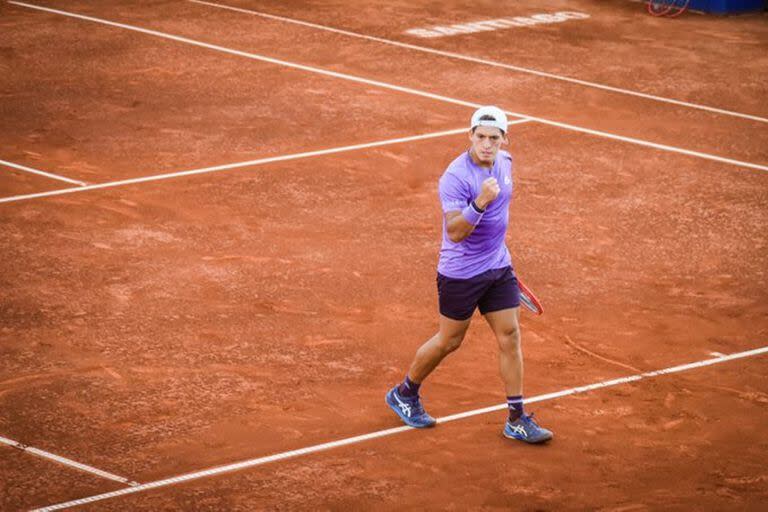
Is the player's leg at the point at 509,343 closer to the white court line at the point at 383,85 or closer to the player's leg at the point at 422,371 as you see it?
the player's leg at the point at 422,371

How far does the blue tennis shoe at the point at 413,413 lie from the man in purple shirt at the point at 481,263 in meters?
0.24

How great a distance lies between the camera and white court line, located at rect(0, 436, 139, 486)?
8264 millimetres

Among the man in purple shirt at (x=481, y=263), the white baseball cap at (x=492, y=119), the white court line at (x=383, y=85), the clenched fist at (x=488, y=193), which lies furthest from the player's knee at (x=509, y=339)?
the white court line at (x=383, y=85)

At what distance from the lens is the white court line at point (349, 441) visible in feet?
26.5

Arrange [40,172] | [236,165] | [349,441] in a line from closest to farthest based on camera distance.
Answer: [349,441]
[40,172]
[236,165]

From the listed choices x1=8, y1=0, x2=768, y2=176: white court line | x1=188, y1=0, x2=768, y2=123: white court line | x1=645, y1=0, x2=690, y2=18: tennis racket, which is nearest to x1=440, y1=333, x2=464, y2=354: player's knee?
x1=8, y1=0, x2=768, y2=176: white court line

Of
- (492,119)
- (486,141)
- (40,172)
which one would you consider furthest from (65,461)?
(40,172)

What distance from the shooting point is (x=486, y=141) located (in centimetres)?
830

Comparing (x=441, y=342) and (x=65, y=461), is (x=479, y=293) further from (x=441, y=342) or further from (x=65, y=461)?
(x=65, y=461)

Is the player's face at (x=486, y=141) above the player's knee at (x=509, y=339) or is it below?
above

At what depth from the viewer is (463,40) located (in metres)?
21.5

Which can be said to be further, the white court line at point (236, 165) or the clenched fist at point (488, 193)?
the white court line at point (236, 165)

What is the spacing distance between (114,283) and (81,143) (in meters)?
4.54

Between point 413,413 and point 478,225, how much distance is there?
56.2 inches
